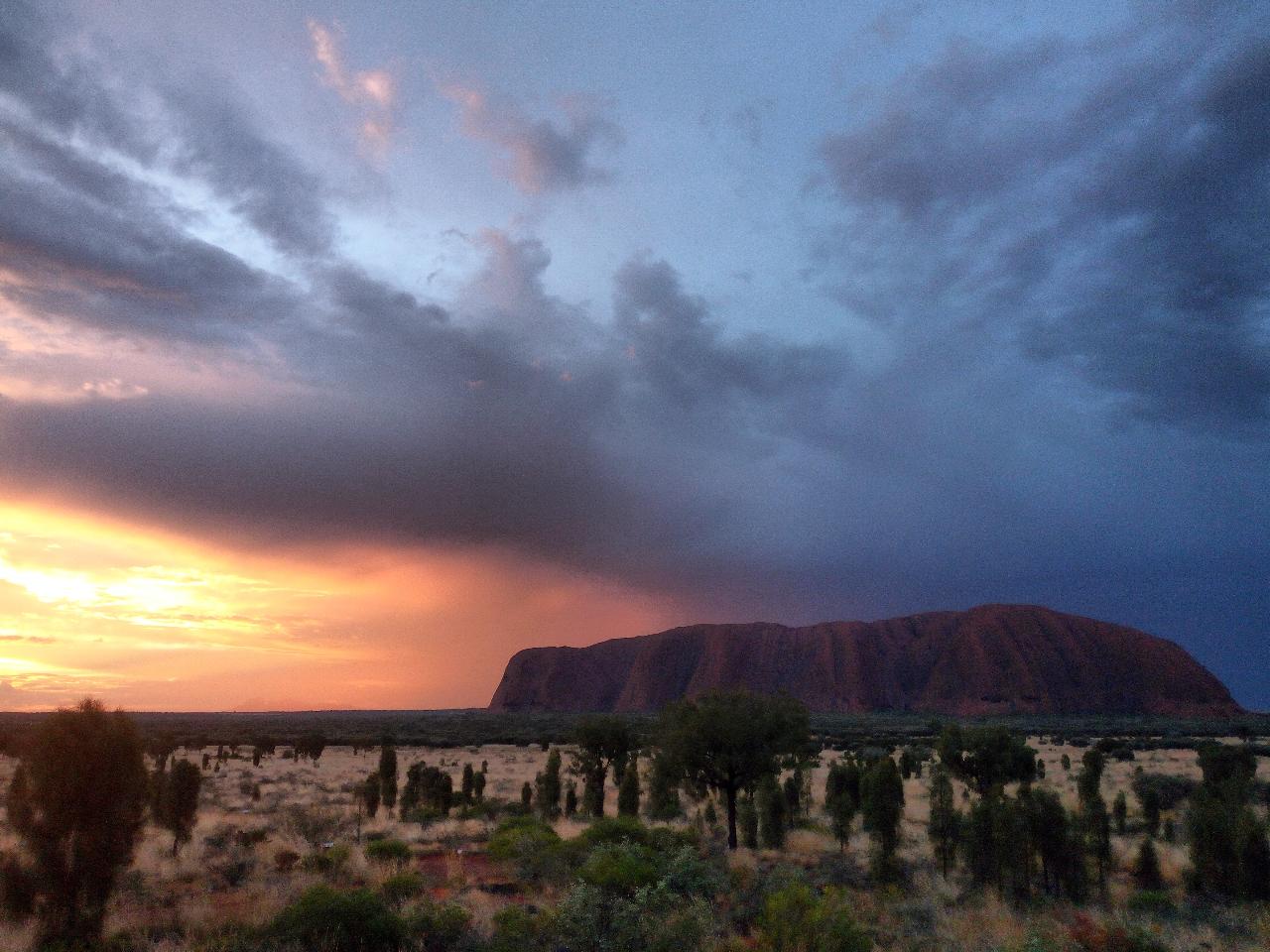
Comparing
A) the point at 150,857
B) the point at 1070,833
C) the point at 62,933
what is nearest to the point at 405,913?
the point at 62,933

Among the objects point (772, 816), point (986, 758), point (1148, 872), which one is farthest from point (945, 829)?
point (986, 758)

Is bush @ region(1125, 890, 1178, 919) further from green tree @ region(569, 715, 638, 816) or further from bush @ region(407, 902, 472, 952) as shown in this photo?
green tree @ region(569, 715, 638, 816)

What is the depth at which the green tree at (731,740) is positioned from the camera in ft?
86.0

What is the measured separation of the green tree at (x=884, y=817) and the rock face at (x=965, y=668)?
117m

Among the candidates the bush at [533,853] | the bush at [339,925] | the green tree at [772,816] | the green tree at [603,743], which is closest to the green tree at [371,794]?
the green tree at [603,743]

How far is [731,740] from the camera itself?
26.2 m

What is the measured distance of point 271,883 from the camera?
57.9 feet

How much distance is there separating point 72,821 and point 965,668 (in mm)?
169723

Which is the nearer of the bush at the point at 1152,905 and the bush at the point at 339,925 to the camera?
the bush at the point at 339,925

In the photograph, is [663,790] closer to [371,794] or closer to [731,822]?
[731,822]

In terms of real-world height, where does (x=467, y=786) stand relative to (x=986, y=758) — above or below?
below

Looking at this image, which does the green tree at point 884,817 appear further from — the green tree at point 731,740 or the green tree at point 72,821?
the green tree at point 72,821

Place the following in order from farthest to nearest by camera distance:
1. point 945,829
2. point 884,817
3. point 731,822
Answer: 1. point 731,822
2. point 945,829
3. point 884,817

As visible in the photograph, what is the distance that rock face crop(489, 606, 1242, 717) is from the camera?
147 metres
